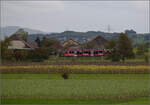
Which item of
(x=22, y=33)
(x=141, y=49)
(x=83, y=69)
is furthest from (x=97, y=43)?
(x=83, y=69)

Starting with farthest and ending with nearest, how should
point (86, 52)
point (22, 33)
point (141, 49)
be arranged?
point (22, 33), point (141, 49), point (86, 52)

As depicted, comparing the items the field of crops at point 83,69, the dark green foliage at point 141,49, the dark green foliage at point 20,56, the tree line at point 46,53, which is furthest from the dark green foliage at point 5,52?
the dark green foliage at point 141,49

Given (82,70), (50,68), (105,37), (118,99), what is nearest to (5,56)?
(50,68)

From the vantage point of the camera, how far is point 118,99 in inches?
523

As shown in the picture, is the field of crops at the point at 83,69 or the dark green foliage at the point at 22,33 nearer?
the field of crops at the point at 83,69

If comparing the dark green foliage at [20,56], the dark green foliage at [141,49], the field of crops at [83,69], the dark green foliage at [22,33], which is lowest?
the field of crops at [83,69]

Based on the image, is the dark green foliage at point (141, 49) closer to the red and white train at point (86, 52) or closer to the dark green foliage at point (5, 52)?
the red and white train at point (86, 52)

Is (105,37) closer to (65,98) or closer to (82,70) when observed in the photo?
(82,70)

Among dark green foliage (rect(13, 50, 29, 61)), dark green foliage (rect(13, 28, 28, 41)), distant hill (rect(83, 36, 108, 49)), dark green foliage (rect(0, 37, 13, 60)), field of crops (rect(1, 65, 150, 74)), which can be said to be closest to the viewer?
field of crops (rect(1, 65, 150, 74))

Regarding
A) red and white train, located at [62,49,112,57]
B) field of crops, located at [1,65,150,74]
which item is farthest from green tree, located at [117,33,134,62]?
field of crops, located at [1,65,150,74]

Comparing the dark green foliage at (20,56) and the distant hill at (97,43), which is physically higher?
the distant hill at (97,43)

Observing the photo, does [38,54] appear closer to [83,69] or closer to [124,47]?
[124,47]

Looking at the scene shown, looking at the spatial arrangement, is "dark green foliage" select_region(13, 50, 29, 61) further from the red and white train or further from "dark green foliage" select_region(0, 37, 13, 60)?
the red and white train

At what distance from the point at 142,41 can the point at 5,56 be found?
30.4 m
